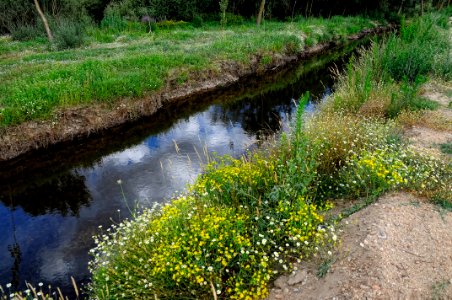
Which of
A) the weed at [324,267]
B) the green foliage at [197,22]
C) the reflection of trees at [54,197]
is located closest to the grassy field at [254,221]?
the weed at [324,267]

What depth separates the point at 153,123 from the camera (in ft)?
44.7

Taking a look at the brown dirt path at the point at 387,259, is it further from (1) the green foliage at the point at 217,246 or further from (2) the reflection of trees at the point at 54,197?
(2) the reflection of trees at the point at 54,197

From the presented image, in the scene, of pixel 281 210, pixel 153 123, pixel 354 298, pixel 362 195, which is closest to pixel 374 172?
pixel 362 195

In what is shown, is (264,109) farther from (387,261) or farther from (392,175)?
(387,261)

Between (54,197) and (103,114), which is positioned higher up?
(103,114)

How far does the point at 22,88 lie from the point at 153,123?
4738 mm

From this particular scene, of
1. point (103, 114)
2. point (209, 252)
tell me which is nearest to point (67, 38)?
point (103, 114)

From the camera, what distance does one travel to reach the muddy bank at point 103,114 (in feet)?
36.6

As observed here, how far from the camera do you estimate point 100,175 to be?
10.3 meters

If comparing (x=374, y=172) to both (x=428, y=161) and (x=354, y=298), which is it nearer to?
(x=428, y=161)

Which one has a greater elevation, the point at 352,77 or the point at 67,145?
the point at 352,77

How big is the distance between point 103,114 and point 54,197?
4434 mm

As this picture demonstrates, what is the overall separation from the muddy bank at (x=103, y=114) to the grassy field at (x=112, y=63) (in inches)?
9.9

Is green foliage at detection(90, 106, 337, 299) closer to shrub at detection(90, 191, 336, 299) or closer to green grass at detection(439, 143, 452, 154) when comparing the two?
shrub at detection(90, 191, 336, 299)
